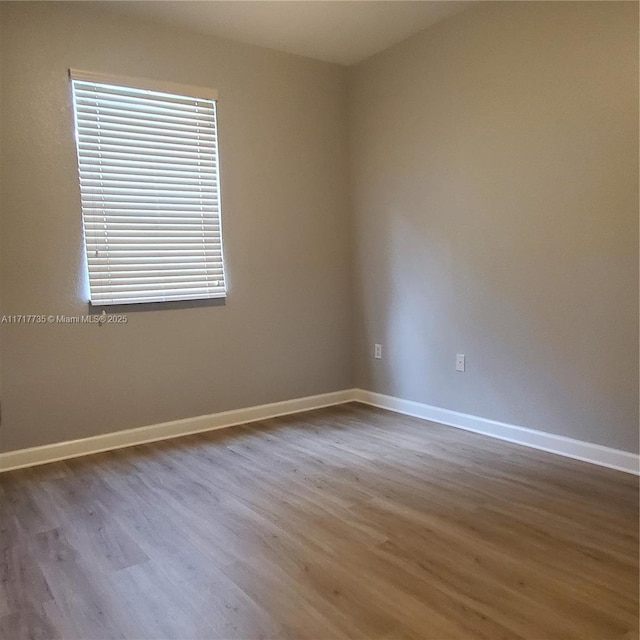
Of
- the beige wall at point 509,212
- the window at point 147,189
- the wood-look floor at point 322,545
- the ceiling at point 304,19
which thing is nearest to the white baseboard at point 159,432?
the wood-look floor at point 322,545

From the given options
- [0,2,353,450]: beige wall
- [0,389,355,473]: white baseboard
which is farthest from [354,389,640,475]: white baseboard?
[0,2,353,450]: beige wall

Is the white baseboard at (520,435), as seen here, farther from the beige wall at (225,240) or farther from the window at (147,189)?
the window at (147,189)

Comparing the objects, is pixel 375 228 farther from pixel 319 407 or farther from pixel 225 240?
pixel 319 407

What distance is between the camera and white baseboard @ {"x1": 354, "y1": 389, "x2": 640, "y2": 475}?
2766mm

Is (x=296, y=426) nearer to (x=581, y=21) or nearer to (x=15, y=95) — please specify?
(x=15, y=95)

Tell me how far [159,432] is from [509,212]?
2450 mm

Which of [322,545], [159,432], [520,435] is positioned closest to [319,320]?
[159,432]

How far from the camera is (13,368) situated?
3053mm

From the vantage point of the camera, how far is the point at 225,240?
3.70m

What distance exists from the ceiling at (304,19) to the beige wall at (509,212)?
18 cm

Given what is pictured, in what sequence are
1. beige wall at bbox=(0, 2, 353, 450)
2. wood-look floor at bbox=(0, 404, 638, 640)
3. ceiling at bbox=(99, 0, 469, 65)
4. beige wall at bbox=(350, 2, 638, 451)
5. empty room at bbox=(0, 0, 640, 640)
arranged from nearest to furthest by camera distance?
wood-look floor at bbox=(0, 404, 638, 640), empty room at bbox=(0, 0, 640, 640), beige wall at bbox=(350, 2, 638, 451), beige wall at bbox=(0, 2, 353, 450), ceiling at bbox=(99, 0, 469, 65)

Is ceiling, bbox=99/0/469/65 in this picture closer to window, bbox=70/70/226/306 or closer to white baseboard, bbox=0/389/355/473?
window, bbox=70/70/226/306

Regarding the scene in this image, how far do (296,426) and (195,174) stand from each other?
5.71ft

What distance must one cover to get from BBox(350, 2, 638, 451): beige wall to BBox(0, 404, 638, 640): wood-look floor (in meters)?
0.46
